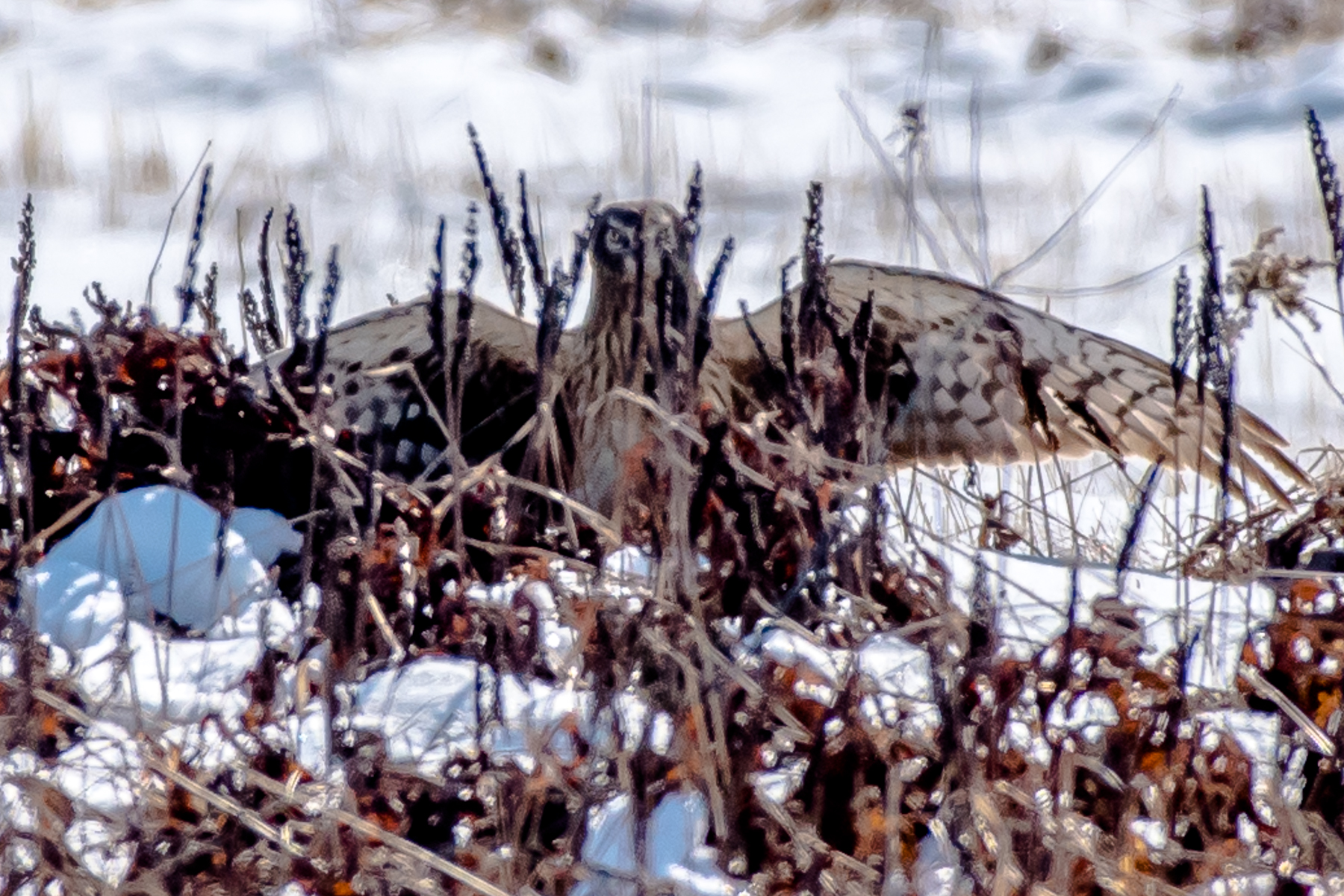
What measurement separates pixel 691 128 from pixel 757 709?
8402 mm

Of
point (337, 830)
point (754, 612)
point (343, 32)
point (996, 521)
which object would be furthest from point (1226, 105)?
point (337, 830)

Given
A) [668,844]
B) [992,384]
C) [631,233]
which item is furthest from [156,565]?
[992,384]

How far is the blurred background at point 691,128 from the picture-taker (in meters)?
8.09

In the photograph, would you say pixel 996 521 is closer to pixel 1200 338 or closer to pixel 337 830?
pixel 1200 338

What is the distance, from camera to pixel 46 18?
1145 centimetres

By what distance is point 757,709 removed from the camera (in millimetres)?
2375

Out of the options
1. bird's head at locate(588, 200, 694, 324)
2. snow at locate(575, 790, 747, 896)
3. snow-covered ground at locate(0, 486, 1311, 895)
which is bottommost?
snow at locate(575, 790, 747, 896)

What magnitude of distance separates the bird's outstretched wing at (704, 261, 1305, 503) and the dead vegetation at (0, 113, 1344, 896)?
140 cm

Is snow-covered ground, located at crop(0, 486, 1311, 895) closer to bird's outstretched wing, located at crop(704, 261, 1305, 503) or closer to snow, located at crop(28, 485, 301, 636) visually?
snow, located at crop(28, 485, 301, 636)

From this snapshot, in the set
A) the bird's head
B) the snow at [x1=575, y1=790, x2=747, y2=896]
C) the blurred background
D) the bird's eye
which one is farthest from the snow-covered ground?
the blurred background

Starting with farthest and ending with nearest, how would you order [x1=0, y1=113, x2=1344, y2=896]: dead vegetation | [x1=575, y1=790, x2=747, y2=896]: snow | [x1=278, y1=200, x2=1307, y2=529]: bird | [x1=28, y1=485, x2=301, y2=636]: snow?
[x1=278, y1=200, x2=1307, y2=529]: bird, [x1=28, y1=485, x2=301, y2=636]: snow, [x1=575, y1=790, x2=747, y2=896]: snow, [x1=0, y1=113, x2=1344, y2=896]: dead vegetation

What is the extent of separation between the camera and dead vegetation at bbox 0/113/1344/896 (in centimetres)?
218

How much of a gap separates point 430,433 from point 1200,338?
2680 mm

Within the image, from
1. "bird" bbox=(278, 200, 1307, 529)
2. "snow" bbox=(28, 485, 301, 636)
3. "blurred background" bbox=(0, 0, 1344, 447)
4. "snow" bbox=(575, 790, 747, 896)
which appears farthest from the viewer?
"blurred background" bbox=(0, 0, 1344, 447)
